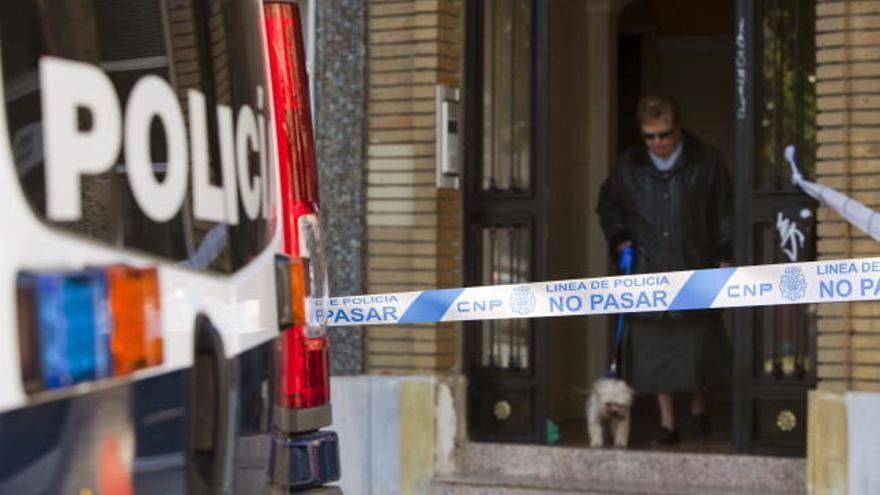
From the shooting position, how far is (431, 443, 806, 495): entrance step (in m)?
10.8

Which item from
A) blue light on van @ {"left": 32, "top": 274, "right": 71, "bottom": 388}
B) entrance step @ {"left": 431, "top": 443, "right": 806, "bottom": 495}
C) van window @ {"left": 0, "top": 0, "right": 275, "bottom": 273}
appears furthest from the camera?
entrance step @ {"left": 431, "top": 443, "right": 806, "bottom": 495}

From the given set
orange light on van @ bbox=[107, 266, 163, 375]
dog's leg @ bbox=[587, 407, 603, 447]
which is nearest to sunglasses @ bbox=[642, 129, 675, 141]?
dog's leg @ bbox=[587, 407, 603, 447]

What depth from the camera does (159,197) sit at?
11.2 feet

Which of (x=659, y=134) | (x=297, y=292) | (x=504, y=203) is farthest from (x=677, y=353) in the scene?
(x=297, y=292)

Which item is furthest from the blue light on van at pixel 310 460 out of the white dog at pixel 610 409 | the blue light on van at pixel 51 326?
the white dog at pixel 610 409

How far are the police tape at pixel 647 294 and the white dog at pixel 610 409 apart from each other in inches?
120

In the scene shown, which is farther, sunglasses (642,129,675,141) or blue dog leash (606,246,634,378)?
blue dog leash (606,246,634,378)

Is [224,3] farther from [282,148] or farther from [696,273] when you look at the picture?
[696,273]

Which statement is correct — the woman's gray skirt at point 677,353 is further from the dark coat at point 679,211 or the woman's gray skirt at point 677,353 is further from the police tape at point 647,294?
the police tape at point 647,294

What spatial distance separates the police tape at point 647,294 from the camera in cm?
715

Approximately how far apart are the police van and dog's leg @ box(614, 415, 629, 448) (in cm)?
679

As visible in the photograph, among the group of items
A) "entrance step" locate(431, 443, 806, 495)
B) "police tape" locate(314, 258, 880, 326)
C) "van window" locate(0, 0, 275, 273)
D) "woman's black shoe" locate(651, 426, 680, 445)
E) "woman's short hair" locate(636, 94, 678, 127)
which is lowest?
"entrance step" locate(431, 443, 806, 495)

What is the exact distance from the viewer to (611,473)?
11.2 metres

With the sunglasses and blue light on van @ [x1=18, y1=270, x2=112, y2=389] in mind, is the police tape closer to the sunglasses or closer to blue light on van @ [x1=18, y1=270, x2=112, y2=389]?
the sunglasses
